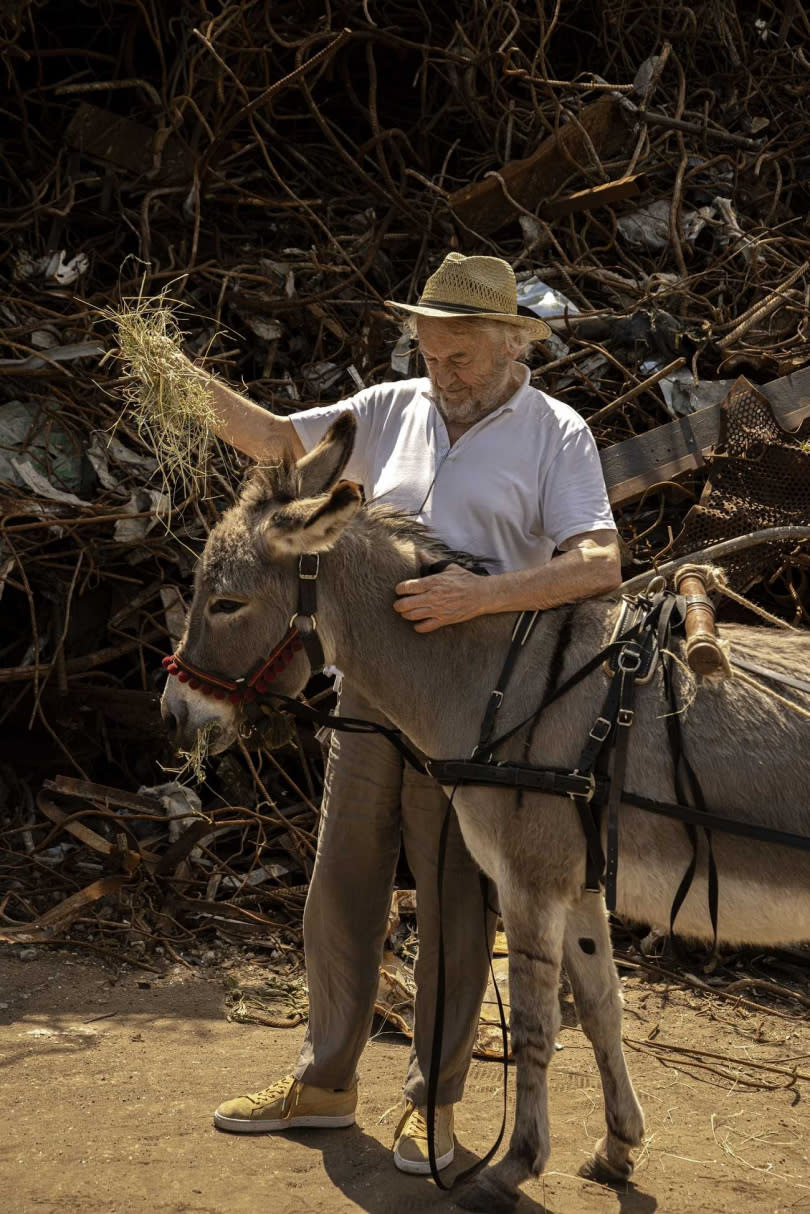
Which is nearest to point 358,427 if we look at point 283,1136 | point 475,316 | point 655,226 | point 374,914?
point 475,316

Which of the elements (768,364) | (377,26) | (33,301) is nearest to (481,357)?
(768,364)

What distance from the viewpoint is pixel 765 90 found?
7047 millimetres

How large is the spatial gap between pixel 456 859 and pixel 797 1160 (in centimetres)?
139

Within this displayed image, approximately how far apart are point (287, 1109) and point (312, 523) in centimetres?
178

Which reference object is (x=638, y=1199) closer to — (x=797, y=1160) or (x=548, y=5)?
(x=797, y=1160)

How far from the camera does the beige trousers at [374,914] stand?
3.33 m

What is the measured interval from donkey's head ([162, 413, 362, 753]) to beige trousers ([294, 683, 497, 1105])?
415 millimetres

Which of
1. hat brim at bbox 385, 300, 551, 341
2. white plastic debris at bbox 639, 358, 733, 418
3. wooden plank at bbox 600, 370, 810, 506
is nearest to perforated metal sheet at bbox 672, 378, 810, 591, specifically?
wooden plank at bbox 600, 370, 810, 506

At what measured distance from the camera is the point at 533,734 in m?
2.97

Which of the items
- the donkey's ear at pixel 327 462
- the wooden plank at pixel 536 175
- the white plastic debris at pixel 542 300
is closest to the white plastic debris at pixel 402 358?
the white plastic debris at pixel 542 300

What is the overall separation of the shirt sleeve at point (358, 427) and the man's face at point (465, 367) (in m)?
0.25

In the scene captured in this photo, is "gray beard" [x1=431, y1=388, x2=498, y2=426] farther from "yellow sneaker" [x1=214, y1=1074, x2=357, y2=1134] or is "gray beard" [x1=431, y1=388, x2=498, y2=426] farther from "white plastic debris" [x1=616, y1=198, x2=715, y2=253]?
"white plastic debris" [x1=616, y1=198, x2=715, y2=253]

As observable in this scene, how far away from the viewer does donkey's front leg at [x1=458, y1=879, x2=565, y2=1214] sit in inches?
115

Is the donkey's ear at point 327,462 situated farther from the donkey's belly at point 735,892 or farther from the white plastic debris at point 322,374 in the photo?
the white plastic debris at point 322,374
